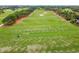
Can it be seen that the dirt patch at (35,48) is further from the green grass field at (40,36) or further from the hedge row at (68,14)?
the hedge row at (68,14)

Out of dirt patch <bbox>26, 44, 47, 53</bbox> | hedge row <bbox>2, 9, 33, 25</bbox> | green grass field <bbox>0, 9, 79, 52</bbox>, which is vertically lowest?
dirt patch <bbox>26, 44, 47, 53</bbox>

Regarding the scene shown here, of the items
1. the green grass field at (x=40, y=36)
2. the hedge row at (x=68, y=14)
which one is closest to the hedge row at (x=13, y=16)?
the green grass field at (x=40, y=36)

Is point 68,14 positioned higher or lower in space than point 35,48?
higher

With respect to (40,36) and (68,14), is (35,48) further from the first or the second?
(68,14)

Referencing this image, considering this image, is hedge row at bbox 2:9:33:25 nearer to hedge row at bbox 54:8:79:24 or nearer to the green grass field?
the green grass field

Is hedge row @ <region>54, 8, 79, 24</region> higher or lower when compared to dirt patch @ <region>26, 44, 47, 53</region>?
higher

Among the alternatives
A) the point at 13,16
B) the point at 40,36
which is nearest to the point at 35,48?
the point at 40,36

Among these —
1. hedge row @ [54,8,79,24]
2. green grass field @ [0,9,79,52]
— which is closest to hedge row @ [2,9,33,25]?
green grass field @ [0,9,79,52]

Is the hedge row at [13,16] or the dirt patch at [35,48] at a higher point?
the hedge row at [13,16]

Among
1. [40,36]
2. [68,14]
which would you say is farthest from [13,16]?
[68,14]
